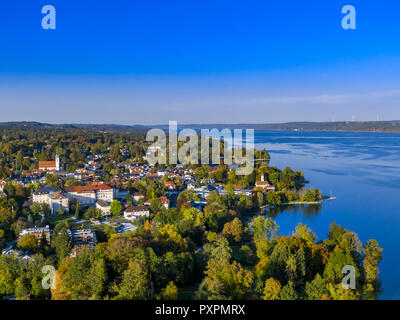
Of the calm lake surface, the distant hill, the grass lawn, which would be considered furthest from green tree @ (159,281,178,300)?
the distant hill

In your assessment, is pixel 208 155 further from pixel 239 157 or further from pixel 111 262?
pixel 111 262

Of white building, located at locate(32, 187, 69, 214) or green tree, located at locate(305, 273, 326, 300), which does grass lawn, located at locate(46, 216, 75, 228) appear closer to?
white building, located at locate(32, 187, 69, 214)

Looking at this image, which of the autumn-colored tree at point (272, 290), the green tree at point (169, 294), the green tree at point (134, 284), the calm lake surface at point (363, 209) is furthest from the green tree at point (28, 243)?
the calm lake surface at point (363, 209)

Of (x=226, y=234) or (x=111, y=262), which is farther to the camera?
(x=226, y=234)

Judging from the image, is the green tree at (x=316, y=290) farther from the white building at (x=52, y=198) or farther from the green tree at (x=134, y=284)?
the white building at (x=52, y=198)

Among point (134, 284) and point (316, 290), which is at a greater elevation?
point (134, 284)

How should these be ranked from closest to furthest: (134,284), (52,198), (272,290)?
(134,284) < (272,290) < (52,198)

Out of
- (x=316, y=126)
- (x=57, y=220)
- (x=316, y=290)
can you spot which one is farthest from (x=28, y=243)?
(x=316, y=126)

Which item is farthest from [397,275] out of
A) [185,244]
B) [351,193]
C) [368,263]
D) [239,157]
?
[239,157]

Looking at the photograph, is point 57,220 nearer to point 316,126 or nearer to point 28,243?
point 28,243
